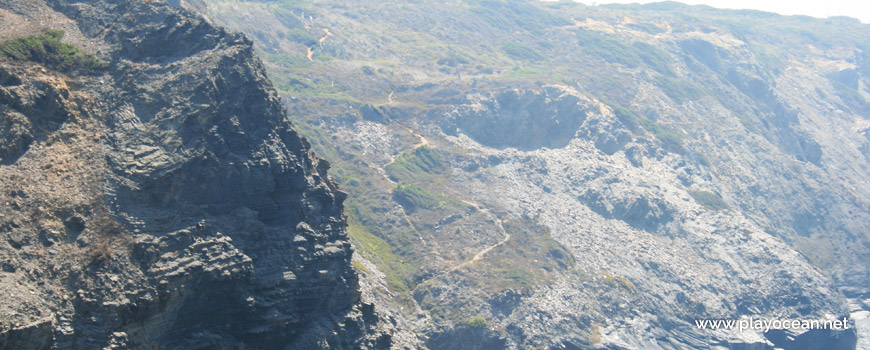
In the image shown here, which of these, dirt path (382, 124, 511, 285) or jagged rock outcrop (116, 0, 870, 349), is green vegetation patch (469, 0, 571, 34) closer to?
jagged rock outcrop (116, 0, 870, 349)

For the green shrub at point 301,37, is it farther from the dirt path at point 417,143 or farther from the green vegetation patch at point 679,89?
the green vegetation patch at point 679,89

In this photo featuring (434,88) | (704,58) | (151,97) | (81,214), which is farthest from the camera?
(704,58)

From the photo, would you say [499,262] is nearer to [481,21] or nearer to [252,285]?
[252,285]

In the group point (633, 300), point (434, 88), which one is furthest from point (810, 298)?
point (434, 88)

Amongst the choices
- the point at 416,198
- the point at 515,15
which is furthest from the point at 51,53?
the point at 515,15

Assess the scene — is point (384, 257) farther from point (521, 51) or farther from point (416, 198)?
point (521, 51)

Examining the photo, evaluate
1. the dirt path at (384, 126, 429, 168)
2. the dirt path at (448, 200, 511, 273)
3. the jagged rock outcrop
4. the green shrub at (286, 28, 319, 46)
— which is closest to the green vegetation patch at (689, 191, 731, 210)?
the jagged rock outcrop

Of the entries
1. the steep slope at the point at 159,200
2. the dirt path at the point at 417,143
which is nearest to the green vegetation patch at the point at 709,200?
the dirt path at the point at 417,143
